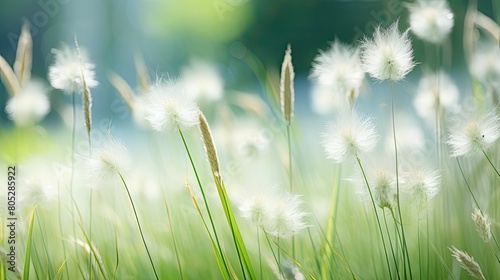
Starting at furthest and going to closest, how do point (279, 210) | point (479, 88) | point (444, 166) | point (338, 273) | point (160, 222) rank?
point (160, 222)
point (479, 88)
point (444, 166)
point (338, 273)
point (279, 210)

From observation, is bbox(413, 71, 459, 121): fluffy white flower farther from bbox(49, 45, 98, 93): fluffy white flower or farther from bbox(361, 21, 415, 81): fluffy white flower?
bbox(49, 45, 98, 93): fluffy white flower

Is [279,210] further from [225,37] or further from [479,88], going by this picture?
[225,37]

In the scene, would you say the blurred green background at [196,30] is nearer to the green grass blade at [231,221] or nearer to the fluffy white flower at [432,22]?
the fluffy white flower at [432,22]

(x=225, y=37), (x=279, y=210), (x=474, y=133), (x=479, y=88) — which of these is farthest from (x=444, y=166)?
(x=225, y=37)

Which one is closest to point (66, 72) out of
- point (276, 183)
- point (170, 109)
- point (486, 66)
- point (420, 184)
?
point (170, 109)

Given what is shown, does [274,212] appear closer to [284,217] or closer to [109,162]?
[284,217]

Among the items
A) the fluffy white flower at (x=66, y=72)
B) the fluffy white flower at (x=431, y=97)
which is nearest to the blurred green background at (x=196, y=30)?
the fluffy white flower at (x=431, y=97)

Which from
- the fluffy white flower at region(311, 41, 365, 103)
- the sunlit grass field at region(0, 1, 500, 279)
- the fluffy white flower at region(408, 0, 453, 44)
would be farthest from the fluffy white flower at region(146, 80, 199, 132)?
the fluffy white flower at region(408, 0, 453, 44)
